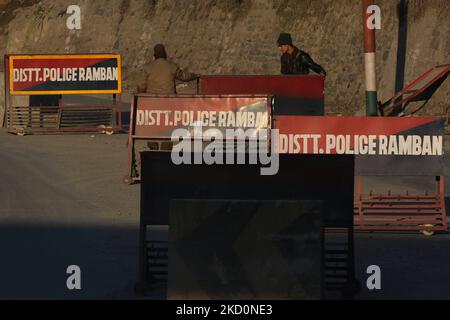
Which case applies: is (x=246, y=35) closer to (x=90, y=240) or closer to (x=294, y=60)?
(x=294, y=60)

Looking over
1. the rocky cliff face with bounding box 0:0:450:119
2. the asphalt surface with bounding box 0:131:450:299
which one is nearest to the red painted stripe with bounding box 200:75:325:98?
the asphalt surface with bounding box 0:131:450:299

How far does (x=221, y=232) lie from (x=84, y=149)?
1371 cm

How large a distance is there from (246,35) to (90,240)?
2293 cm

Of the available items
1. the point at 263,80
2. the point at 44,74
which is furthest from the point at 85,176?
the point at 44,74

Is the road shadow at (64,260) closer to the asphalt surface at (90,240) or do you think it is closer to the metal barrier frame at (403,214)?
the asphalt surface at (90,240)

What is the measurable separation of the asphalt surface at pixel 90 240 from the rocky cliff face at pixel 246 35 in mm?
10668

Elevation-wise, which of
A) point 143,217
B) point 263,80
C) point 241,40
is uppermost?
point 241,40

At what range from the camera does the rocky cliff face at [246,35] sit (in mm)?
31078

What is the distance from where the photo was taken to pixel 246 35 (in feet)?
120

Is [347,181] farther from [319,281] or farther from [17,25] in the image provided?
[17,25]

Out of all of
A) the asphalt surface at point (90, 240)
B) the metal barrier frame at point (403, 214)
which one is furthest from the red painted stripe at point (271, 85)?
the metal barrier frame at point (403, 214)

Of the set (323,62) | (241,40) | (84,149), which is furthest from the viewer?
(241,40)

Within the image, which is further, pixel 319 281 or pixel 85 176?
pixel 85 176
